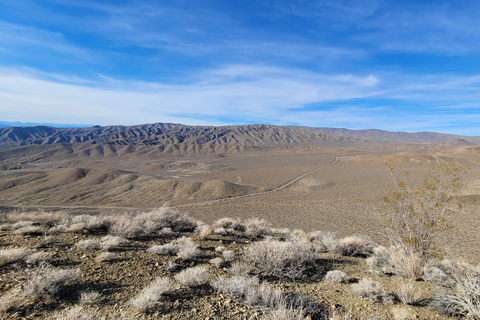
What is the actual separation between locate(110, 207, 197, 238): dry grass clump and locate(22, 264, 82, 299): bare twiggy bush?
9.38 feet

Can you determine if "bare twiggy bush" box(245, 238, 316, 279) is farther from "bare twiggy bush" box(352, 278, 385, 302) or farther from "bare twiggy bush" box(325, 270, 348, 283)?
"bare twiggy bush" box(352, 278, 385, 302)

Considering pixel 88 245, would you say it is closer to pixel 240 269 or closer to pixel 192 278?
pixel 192 278

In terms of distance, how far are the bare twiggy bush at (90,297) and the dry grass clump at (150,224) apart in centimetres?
330

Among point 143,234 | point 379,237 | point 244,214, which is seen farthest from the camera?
point 244,214

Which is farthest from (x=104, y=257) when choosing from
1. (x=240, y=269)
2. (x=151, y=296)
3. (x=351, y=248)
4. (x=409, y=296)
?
(x=351, y=248)

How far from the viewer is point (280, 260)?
5250mm

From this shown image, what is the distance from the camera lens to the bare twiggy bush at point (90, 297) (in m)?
3.47

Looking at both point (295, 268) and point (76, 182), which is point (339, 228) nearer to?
point (295, 268)

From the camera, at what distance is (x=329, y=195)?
1171 inches

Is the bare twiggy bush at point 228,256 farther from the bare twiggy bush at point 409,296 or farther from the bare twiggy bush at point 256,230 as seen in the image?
the bare twiggy bush at point 409,296

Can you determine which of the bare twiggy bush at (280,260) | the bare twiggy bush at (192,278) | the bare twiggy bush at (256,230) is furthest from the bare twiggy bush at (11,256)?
the bare twiggy bush at (256,230)

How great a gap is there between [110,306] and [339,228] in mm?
15777

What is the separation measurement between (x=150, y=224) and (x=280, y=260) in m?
4.56

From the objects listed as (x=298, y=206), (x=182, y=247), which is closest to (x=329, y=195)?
(x=298, y=206)
